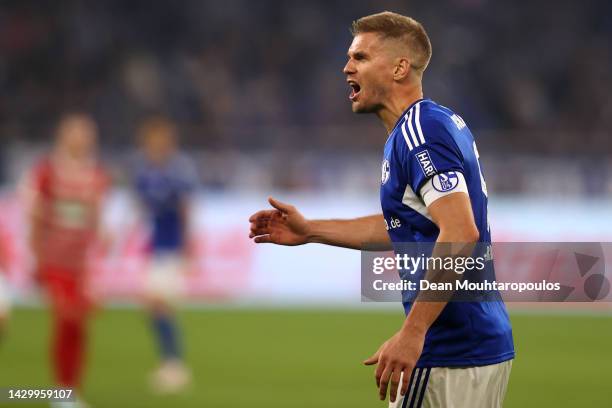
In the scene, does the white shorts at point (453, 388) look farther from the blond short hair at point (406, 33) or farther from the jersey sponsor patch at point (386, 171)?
the blond short hair at point (406, 33)

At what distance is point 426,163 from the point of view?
11.2ft

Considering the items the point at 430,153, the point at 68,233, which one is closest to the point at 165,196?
the point at 68,233

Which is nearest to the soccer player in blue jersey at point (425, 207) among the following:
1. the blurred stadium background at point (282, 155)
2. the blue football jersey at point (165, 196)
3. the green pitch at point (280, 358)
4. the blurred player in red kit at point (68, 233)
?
the green pitch at point (280, 358)

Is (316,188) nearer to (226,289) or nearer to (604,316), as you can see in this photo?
(226,289)

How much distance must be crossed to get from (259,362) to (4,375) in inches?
93.2

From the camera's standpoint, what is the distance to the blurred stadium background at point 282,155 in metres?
9.94

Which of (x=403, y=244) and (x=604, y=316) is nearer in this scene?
(x=403, y=244)

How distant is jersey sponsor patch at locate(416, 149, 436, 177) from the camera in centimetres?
339

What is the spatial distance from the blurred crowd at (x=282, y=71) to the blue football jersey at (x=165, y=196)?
18.1ft

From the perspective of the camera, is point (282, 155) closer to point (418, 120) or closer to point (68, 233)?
point (68, 233)

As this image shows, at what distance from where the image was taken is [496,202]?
14.8 meters

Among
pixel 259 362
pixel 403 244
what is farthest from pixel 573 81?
pixel 403 244

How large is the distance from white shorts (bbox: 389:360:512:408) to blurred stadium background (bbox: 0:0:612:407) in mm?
4326

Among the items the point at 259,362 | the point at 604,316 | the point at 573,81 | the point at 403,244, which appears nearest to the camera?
the point at 403,244
